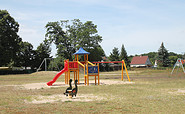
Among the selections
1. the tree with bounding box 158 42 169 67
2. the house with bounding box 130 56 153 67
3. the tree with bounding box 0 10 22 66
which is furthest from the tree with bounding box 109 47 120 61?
the tree with bounding box 0 10 22 66

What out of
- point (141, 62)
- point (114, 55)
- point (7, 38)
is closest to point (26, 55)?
point (7, 38)

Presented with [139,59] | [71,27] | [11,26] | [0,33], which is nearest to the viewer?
[0,33]

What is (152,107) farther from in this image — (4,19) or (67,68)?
(4,19)

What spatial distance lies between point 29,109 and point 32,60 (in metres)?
66.5

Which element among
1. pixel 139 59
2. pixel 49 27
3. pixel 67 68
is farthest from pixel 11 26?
pixel 139 59

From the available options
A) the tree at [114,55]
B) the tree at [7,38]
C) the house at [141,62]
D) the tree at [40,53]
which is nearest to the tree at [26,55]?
the tree at [40,53]

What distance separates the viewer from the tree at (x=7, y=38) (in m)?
55.3

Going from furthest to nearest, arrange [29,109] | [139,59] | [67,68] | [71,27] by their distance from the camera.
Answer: [139,59]
[71,27]
[67,68]
[29,109]

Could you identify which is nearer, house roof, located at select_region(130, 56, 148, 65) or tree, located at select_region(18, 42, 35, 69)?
tree, located at select_region(18, 42, 35, 69)

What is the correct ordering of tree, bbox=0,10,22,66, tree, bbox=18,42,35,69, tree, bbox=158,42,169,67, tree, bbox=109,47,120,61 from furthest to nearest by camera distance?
tree, bbox=109,47,120,61 < tree, bbox=158,42,169,67 < tree, bbox=18,42,35,69 < tree, bbox=0,10,22,66

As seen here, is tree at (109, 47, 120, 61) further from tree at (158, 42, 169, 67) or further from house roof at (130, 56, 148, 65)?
tree at (158, 42, 169, 67)

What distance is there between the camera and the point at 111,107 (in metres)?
9.86

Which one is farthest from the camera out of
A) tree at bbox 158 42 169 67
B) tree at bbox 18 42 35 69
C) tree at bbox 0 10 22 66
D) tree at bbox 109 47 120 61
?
tree at bbox 109 47 120 61

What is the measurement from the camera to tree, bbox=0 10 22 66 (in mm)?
55312
